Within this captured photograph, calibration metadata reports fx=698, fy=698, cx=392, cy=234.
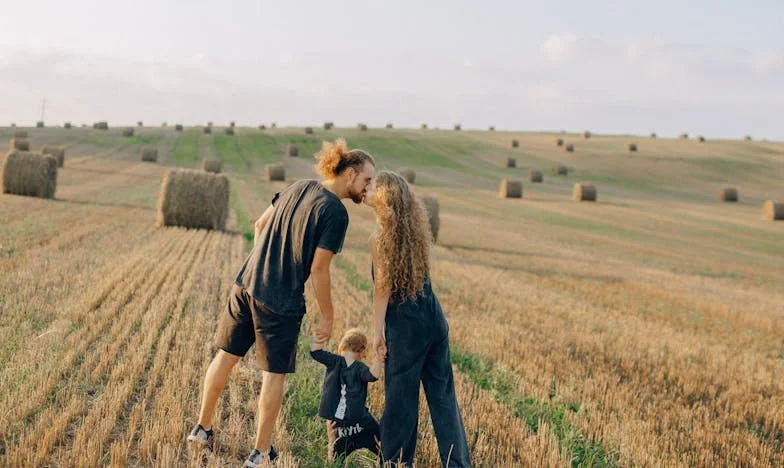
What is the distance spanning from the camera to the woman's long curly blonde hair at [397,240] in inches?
166

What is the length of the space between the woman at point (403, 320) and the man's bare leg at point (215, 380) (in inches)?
38.1

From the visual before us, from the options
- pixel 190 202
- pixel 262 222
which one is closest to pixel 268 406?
pixel 262 222

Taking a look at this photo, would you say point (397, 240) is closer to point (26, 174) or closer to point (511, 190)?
point (26, 174)

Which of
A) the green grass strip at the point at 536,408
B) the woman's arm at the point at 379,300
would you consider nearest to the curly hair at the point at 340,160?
the woman's arm at the point at 379,300

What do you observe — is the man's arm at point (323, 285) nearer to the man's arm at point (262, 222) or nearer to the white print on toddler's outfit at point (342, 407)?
the white print on toddler's outfit at point (342, 407)

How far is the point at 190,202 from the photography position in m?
17.1

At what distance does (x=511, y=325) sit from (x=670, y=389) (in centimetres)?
239

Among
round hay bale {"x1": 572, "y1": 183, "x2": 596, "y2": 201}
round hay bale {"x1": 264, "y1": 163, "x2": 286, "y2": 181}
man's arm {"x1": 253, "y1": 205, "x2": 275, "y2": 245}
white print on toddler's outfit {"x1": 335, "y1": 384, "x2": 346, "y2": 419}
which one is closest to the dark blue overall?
white print on toddler's outfit {"x1": 335, "y1": 384, "x2": 346, "y2": 419}

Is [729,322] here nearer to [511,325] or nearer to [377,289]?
[511,325]

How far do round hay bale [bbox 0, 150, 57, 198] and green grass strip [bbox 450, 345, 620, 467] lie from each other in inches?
683

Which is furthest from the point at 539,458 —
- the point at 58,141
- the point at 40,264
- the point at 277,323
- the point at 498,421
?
the point at 58,141

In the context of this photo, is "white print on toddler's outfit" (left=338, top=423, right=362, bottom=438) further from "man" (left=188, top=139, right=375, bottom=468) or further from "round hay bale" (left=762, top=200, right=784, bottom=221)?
"round hay bale" (left=762, top=200, right=784, bottom=221)

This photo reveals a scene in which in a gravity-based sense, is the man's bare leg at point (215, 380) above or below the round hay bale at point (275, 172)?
below

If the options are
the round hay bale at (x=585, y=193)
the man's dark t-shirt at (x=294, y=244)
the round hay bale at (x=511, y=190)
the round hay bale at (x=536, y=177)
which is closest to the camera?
the man's dark t-shirt at (x=294, y=244)
